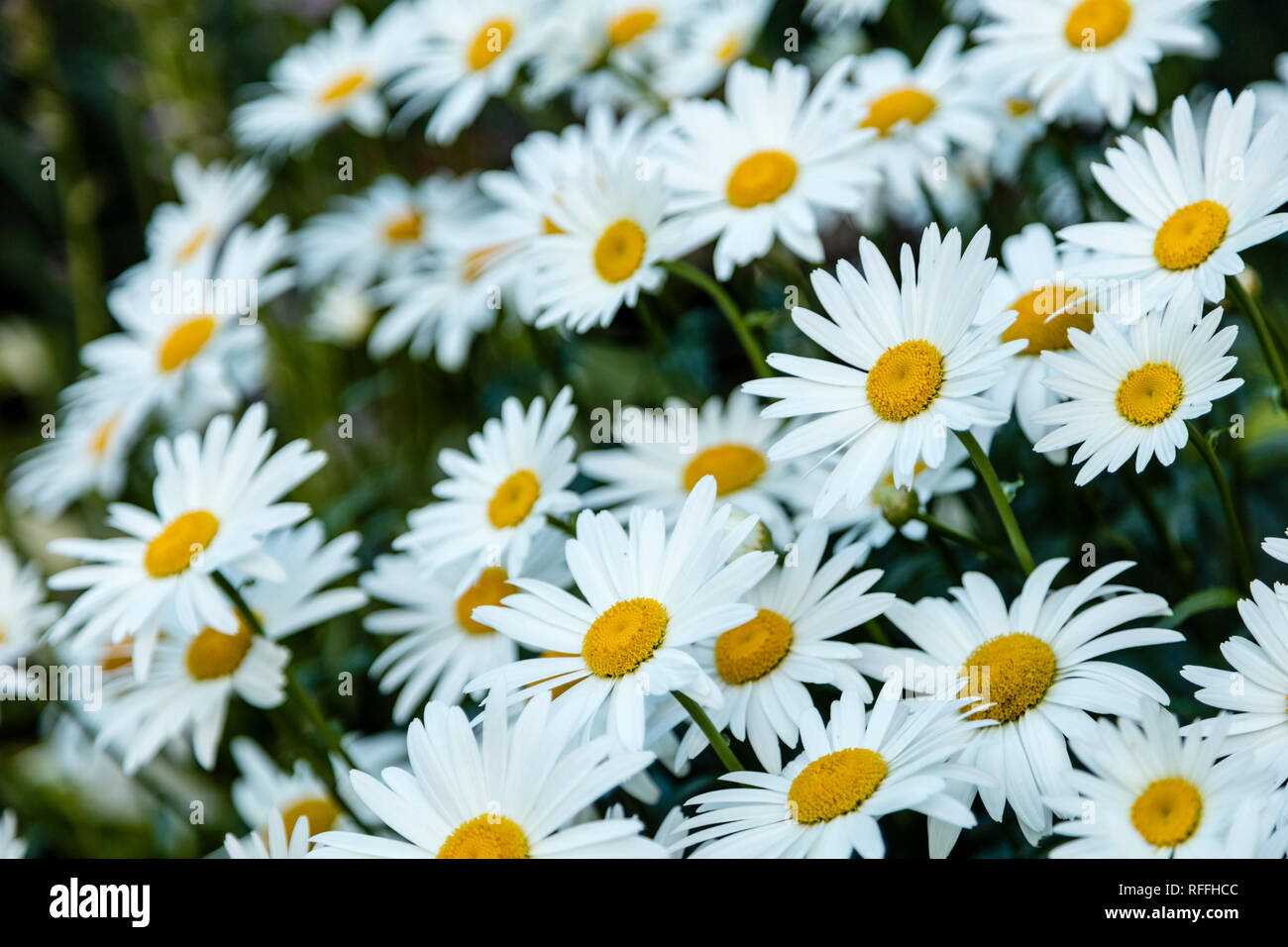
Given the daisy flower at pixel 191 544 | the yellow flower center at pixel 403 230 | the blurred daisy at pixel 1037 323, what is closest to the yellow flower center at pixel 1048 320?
the blurred daisy at pixel 1037 323

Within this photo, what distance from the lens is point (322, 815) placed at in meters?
1.55

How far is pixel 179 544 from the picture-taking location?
1.36 m

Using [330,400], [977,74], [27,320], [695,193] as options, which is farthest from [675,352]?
[27,320]

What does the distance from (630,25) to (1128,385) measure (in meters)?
1.25

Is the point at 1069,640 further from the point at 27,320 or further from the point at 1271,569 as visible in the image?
the point at 27,320

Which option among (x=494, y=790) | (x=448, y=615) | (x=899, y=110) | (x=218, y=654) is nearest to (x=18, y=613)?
(x=218, y=654)

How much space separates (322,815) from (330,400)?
137 cm

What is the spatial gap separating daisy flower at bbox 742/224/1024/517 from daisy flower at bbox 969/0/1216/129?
1.63 ft

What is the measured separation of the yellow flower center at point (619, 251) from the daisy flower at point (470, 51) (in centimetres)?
61

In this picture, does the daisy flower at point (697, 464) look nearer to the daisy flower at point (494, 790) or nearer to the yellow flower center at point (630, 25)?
the daisy flower at point (494, 790)

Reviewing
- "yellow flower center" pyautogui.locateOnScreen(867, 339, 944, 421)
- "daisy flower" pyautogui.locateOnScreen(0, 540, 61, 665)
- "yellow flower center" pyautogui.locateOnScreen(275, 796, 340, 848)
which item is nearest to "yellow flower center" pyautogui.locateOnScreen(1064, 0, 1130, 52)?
"yellow flower center" pyautogui.locateOnScreen(867, 339, 944, 421)

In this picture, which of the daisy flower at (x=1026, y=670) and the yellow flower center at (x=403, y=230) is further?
the yellow flower center at (x=403, y=230)

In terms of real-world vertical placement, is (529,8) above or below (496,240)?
above

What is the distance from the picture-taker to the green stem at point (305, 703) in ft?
4.43
